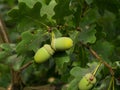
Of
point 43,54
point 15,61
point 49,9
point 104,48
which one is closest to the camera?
point 43,54

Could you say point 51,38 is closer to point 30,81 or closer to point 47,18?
point 47,18

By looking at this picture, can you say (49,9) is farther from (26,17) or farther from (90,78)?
(90,78)

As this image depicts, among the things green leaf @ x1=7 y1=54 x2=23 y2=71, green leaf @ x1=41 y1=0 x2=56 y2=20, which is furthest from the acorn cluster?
green leaf @ x1=7 y1=54 x2=23 y2=71

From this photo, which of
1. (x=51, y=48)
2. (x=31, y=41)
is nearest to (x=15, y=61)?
(x=31, y=41)

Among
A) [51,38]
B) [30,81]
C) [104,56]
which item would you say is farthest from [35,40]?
[30,81]

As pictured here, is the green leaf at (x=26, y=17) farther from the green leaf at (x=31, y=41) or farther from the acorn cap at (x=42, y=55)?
the acorn cap at (x=42, y=55)

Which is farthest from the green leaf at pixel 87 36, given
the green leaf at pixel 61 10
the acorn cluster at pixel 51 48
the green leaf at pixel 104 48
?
the green leaf at pixel 104 48
